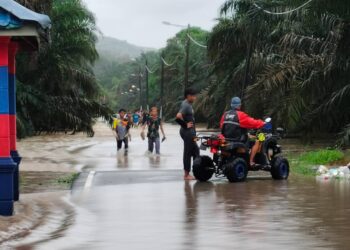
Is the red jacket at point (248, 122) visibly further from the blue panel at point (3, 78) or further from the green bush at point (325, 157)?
the blue panel at point (3, 78)

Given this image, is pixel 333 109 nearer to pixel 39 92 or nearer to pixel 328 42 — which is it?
pixel 328 42

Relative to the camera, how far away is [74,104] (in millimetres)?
36844

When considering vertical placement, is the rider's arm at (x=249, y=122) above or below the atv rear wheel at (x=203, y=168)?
above

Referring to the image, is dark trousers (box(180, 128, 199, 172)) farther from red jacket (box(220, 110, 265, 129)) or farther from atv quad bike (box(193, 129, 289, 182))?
red jacket (box(220, 110, 265, 129))

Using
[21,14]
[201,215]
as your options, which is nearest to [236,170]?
[201,215]

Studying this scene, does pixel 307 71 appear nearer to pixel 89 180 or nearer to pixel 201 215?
pixel 89 180

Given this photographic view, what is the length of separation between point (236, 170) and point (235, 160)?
0.21 meters

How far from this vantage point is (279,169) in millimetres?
14695

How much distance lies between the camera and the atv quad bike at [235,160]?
1419 cm

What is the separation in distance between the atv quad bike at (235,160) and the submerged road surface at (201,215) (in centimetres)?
26

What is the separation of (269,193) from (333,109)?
12.4 m

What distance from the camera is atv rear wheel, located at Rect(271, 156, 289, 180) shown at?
1469cm

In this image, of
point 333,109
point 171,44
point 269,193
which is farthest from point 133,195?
point 171,44

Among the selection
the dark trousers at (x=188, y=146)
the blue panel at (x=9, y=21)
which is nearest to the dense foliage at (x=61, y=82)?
the dark trousers at (x=188, y=146)
